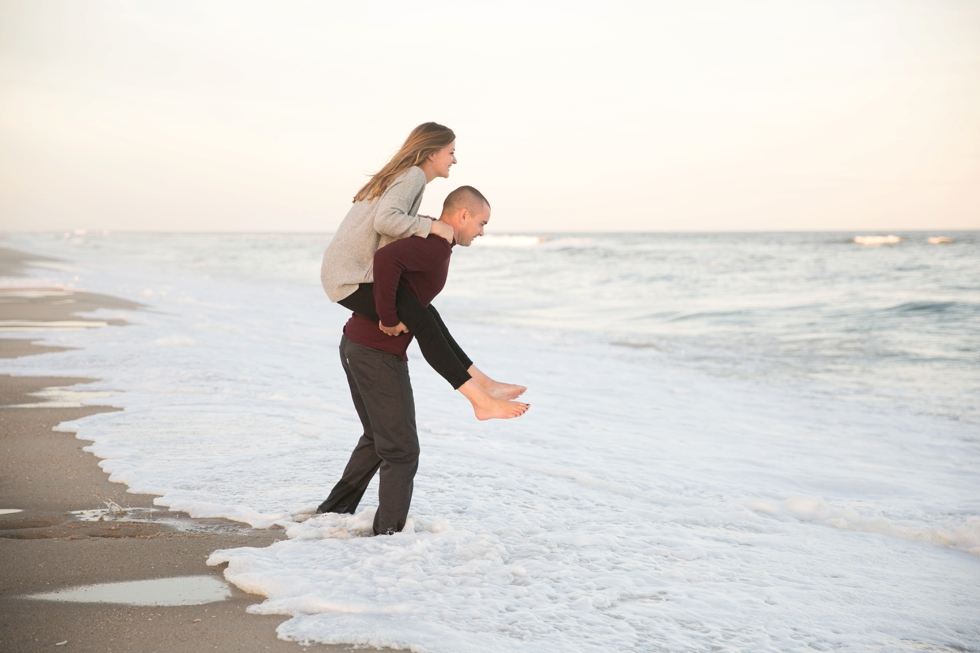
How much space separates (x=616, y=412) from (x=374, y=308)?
4.30 meters

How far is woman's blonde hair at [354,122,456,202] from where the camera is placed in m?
3.21

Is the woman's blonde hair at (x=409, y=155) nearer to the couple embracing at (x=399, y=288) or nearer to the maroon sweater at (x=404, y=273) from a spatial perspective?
the couple embracing at (x=399, y=288)

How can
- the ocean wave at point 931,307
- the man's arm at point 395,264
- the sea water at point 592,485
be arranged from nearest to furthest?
the sea water at point 592,485 → the man's arm at point 395,264 → the ocean wave at point 931,307

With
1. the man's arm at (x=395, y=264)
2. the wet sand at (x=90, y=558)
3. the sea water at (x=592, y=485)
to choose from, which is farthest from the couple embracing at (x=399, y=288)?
the wet sand at (x=90, y=558)

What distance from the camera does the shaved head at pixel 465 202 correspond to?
3.20m

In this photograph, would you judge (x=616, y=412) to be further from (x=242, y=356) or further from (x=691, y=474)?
(x=242, y=356)

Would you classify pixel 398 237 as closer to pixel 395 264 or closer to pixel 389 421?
pixel 395 264

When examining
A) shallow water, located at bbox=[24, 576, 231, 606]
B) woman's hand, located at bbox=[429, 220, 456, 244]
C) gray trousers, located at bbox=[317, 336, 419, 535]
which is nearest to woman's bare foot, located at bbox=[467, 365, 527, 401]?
gray trousers, located at bbox=[317, 336, 419, 535]

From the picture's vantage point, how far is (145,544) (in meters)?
3.19

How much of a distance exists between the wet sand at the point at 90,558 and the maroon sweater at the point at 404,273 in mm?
1178

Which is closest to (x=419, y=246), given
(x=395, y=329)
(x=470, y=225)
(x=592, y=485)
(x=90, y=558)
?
(x=470, y=225)

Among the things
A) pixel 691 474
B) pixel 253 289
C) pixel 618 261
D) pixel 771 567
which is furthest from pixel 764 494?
pixel 618 261

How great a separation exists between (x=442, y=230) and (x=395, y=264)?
26 cm

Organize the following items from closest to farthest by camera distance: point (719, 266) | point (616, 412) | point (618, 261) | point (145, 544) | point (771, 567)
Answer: point (145, 544), point (771, 567), point (616, 412), point (719, 266), point (618, 261)
